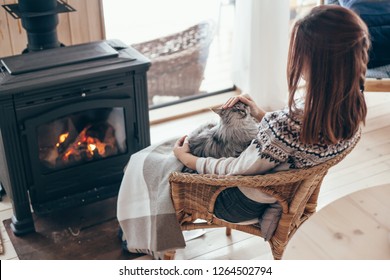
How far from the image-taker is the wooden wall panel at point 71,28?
2590 millimetres

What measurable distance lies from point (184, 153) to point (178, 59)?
1.34m

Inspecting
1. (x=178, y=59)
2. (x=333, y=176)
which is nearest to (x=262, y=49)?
(x=178, y=59)

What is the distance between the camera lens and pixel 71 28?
2727 millimetres

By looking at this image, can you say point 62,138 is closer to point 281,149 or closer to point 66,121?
point 66,121

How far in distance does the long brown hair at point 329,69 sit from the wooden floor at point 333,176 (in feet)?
2.75

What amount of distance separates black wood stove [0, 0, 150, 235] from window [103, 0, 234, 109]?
64 centimetres

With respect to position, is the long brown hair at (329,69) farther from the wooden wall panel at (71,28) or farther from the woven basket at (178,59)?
the woven basket at (178,59)

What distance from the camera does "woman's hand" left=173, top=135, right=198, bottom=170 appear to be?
1.91 meters

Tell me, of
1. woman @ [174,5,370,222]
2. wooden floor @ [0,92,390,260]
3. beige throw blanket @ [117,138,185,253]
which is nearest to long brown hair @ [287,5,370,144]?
woman @ [174,5,370,222]

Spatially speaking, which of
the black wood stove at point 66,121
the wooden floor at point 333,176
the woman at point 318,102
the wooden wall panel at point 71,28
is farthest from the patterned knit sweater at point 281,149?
the wooden wall panel at point 71,28

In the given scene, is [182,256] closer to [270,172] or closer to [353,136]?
[270,172]

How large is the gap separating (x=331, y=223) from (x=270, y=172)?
15.2 inches

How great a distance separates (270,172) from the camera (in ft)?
A: 5.66

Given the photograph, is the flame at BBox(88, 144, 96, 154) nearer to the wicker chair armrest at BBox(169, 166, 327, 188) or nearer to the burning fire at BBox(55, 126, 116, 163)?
the burning fire at BBox(55, 126, 116, 163)
